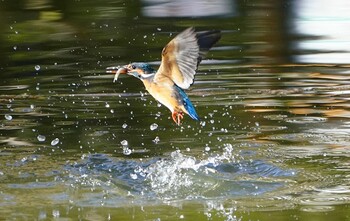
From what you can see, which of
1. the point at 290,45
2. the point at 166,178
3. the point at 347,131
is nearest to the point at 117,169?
the point at 166,178

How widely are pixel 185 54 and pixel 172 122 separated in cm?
161

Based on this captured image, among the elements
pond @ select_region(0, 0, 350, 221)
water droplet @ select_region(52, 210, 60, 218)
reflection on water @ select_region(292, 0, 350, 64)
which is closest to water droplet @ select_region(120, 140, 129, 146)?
pond @ select_region(0, 0, 350, 221)

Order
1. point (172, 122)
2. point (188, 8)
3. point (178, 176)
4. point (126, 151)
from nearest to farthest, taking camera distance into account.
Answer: point (178, 176) → point (126, 151) → point (172, 122) → point (188, 8)

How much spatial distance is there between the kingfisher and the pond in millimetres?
442

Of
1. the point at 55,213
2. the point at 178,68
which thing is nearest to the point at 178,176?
the point at 178,68

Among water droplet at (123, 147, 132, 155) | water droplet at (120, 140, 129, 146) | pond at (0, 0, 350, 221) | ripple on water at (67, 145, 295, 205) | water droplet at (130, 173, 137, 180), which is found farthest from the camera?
water droplet at (120, 140, 129, 146)

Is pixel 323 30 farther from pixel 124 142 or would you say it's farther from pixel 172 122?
pixel 124 142

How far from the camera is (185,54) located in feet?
20.5

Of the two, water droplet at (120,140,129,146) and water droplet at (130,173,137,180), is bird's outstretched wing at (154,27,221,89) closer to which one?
water droplet at (130,173,137,180)

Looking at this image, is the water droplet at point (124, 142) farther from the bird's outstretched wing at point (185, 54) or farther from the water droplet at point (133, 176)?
the bird's outstretched wing at point (185, 54)

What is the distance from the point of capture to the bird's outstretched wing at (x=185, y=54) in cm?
611

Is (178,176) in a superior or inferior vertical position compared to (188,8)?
inferior

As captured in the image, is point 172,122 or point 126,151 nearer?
point 126,151

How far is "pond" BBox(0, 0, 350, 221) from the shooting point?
583 cm
